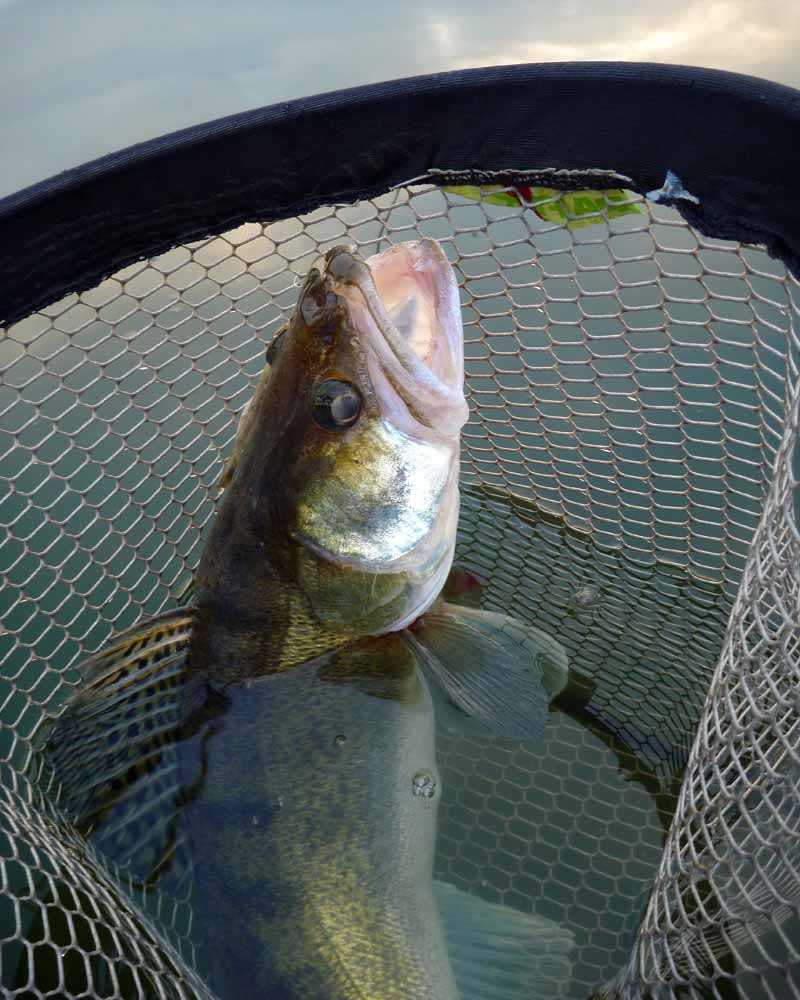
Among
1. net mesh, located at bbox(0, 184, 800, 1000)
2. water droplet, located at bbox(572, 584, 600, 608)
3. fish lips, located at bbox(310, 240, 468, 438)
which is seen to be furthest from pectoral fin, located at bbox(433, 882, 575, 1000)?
fish lips, located at bbox(310, 240, 468, 438)

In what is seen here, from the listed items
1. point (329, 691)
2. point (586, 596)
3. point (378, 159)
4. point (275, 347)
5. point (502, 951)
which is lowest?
point (502, 951)

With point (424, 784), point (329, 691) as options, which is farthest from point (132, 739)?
point (424, 784)

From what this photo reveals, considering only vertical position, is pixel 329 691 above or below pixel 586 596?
above

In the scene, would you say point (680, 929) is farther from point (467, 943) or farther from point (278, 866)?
point (278, 866)

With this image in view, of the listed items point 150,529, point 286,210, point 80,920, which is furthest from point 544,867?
point 286,210

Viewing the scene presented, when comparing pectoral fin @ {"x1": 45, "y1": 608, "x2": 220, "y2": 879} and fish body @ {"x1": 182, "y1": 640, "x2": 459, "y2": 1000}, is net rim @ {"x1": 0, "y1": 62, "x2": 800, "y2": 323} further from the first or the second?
fish body @ {"x1": 182, "y1": 640, "x2": 459, "y2": 1000}

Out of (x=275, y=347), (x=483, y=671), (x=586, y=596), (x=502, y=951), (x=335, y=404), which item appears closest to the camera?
(x=335, y=404)

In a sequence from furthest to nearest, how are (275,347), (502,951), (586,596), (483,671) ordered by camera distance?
(586,596) → (483,671) → (502,951) → (275,347)

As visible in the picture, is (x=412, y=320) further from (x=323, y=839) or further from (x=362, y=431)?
(x=323, y=839)
